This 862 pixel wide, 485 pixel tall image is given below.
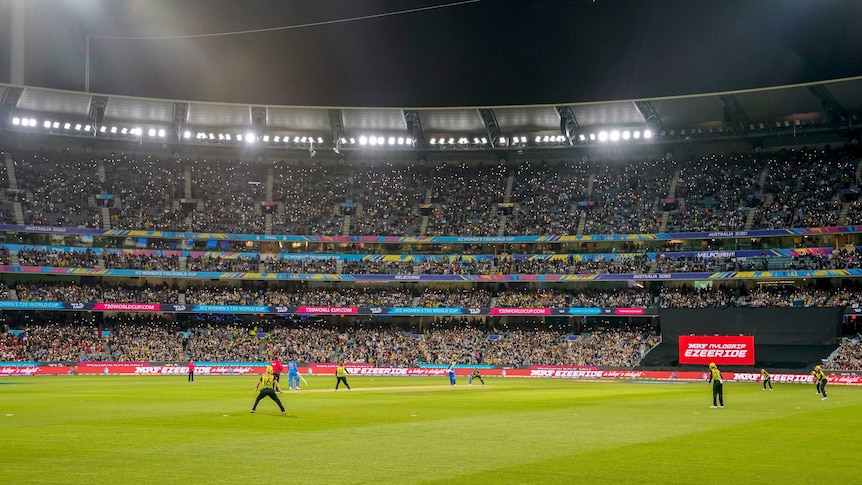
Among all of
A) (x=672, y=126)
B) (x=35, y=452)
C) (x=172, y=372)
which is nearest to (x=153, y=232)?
(x=172, y=372)

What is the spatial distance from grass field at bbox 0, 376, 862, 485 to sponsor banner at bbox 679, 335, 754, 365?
33.2m

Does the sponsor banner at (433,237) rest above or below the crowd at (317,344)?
above

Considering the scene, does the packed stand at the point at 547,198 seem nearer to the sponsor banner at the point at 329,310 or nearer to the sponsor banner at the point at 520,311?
the sponsor banner at the point at 520,311

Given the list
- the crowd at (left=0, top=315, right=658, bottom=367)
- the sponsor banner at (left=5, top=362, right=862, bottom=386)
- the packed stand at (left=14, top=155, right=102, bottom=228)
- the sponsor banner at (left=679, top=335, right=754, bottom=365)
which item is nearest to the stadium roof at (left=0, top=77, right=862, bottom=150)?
the packed stand at (left=14, top=155, right=102, bottom=228)

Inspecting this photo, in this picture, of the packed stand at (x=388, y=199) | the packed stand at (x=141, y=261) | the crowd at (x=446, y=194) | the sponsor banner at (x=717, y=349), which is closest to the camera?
the sponsor banner at (x=717, y=349)

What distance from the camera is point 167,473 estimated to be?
52.6ft

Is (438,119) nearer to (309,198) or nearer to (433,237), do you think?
(433,237)

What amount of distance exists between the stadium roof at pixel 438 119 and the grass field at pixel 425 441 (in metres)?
54.2

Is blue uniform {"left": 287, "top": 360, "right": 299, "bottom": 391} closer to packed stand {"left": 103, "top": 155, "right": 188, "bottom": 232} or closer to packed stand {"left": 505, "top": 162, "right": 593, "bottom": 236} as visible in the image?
packed stand {"left": 505, "top": 162, "right": 593, "bottom": 236}

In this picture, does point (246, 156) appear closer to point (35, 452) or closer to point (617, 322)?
point (617, 322)

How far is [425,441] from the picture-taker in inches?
866

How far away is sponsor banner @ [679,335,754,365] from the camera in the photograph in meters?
70.6

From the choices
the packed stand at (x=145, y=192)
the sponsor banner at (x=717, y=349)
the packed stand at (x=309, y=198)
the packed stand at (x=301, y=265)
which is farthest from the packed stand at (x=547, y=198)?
the packed stand at (x=145, y=192)

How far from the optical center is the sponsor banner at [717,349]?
232 feet
